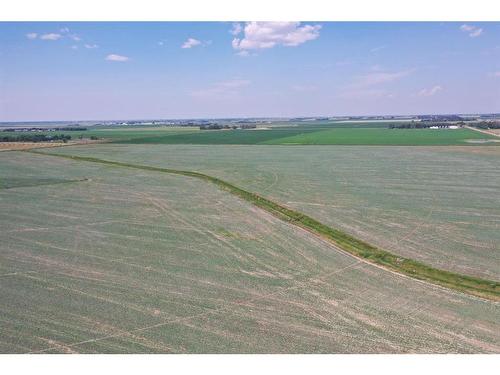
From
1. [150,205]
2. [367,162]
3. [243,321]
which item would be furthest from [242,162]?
[243,321]

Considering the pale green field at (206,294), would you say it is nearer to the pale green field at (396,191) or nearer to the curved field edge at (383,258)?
the curved field edge at (383,258)

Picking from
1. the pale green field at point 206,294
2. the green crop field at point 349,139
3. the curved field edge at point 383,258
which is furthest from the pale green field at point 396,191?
the green crop field at point 349,139

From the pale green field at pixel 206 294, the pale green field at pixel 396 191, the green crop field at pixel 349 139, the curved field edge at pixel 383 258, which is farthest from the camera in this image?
the green crop field at pixel 349 139

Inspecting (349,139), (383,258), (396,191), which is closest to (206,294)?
(383,258)

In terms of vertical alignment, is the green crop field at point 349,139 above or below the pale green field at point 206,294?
above

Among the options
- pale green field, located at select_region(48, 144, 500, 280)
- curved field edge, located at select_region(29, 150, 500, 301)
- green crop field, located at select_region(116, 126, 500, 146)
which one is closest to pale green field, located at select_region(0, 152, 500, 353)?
curved field edge, located at select_region(29, 150, 500, 301)

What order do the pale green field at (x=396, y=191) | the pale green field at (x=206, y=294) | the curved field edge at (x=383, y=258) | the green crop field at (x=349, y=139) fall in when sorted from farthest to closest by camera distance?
the green crop field at (x=349, y=139), the pale green field at (x=396, y=191), the curved field edge at (x=383, y=258), the pale green field at (x=206, y=294)
